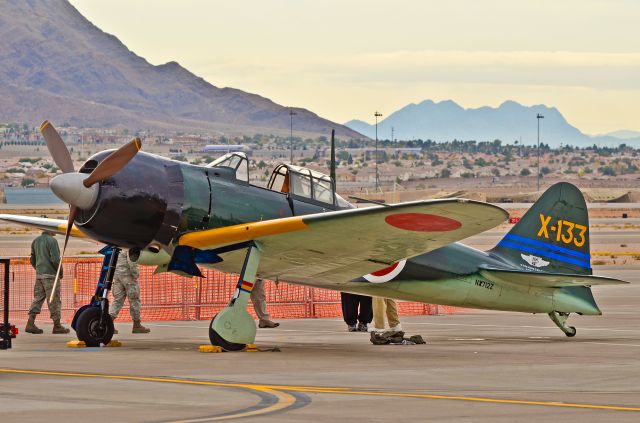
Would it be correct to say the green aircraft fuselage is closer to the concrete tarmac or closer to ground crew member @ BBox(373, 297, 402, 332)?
ground crew member @ BBox(373, 297, 402, 332)

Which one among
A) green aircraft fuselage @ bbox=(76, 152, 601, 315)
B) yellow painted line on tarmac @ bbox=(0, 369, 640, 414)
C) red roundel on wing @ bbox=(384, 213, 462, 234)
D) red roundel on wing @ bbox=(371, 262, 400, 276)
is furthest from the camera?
red roundel on wing @ bbox=(371, 262, 400, 276)

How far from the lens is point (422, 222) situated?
15.8 m

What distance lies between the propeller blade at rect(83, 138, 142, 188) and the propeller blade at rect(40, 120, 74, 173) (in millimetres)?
1096

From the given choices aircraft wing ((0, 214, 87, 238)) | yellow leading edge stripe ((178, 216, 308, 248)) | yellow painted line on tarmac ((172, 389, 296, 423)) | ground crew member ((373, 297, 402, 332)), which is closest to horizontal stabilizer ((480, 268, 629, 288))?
ground crew member ((373, 297, 402, 332))

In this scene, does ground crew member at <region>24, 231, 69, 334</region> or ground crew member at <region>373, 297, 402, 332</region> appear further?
ground crew member at <region>24, 231, 69, 334</region>

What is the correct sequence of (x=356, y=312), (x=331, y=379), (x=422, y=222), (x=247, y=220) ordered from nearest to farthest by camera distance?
(x=331, y=379) < (x=422, y=222) < (x=247, y=220) < (x=356, y=312)

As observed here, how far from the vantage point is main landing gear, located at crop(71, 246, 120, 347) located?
1755 cm

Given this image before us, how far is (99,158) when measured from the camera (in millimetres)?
16641

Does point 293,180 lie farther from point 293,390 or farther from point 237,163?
point 293,390

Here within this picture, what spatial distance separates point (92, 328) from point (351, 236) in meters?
3.89

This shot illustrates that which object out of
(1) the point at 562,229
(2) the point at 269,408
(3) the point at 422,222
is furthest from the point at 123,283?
(2) the point at 269,408

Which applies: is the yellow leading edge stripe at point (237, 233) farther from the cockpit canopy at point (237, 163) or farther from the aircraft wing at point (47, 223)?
the aircraft wing at point (47, 223)

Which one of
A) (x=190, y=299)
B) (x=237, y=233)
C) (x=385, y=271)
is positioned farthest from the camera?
(x=190, y=299)

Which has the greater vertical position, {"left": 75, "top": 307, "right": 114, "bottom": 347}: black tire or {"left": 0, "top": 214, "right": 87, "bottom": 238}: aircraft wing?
{"left": 0, "top": 214, "right": 87, "bottom": 238}: aircraft wing
